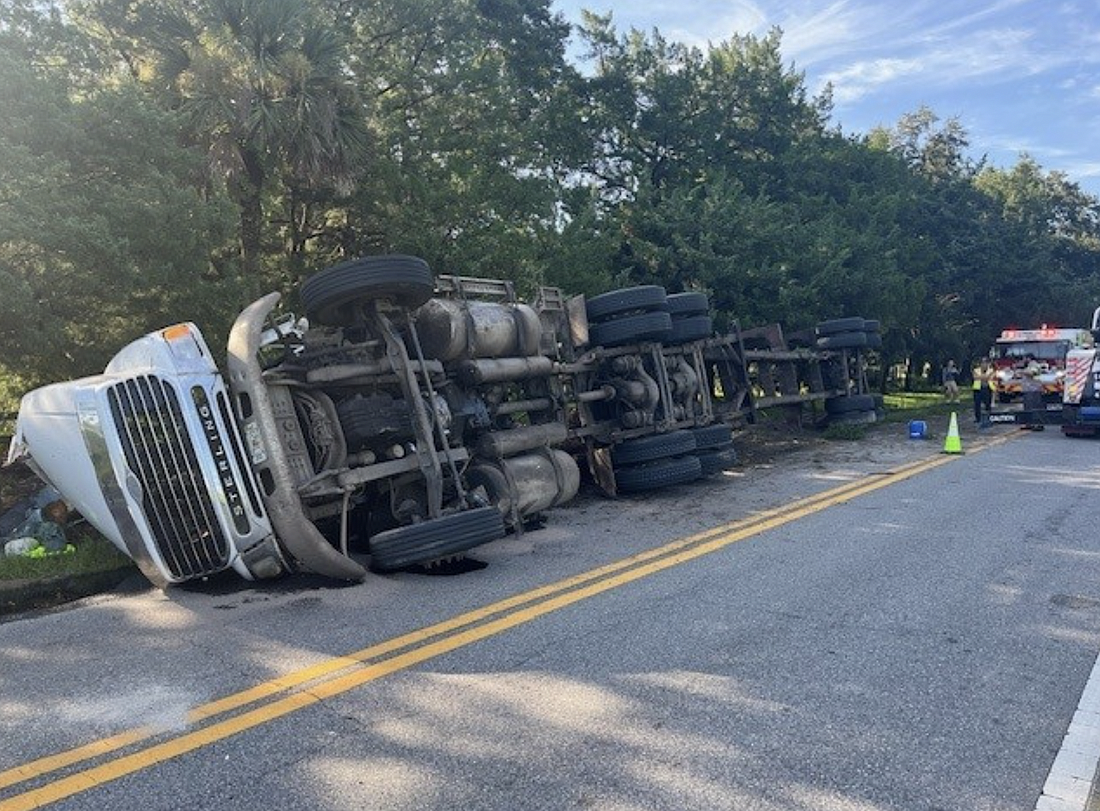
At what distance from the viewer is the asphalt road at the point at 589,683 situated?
3014mm

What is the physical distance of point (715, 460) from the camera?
32.0 feet

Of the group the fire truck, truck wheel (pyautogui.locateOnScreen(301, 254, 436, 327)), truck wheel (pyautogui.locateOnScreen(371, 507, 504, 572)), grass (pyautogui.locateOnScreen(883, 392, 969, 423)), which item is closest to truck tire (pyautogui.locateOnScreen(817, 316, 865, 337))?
grass (pyautogui.locateOnScreen(883, 392, 969, 423))

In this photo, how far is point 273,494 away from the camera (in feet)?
17.8

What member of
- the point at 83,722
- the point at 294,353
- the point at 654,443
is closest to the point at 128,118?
the point at 294,353

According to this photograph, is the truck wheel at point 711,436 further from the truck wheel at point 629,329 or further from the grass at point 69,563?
the grass at point 69,563

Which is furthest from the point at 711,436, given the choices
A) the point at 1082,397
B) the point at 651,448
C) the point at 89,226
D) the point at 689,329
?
the point at 1082,397

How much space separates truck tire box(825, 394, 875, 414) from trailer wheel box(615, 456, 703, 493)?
6.54 m

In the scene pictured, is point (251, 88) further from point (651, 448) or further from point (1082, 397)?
point (1082, 397)

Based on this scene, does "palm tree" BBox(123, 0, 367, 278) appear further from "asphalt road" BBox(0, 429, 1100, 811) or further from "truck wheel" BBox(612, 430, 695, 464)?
"asphalt road" BBox(0, 429, 1100, 811)

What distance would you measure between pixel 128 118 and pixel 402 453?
4962 mm

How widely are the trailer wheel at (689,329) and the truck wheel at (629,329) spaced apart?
2.01ft

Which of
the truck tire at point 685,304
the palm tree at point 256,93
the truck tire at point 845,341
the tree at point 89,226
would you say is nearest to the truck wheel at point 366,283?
the tree at point 89,226

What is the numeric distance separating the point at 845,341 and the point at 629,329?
21.7 ft

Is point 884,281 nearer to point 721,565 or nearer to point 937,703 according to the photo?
point 721,565
